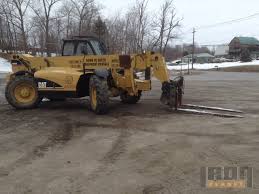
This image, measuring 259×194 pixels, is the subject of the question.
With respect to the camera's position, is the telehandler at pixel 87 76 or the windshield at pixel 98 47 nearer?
the telehandler at pixel 87 76

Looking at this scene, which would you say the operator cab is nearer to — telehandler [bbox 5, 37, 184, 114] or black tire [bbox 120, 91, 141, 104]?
telehandler [bbox 5, 37, 184, 114]

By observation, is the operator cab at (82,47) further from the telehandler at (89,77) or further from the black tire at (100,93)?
the black tire at (100,93)

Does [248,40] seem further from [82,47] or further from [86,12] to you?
[82,47]

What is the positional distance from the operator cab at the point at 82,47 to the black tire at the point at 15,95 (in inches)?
61.5

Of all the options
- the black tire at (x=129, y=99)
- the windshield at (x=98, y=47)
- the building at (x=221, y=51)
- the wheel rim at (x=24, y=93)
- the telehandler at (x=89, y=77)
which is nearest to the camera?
the telehandler at (x=89, y=77)

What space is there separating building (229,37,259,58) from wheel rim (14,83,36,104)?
354 feet

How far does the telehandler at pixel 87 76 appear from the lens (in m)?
10.8

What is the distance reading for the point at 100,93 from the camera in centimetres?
1016

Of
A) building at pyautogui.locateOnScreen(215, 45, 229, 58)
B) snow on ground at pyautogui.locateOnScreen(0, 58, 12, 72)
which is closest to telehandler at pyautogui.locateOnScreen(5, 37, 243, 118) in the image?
snow on ground at pyautogui.locateOnScreen(0, 58, 12, 72)

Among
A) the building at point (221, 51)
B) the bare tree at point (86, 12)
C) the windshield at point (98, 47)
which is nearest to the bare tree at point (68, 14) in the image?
the bare tree at point (86, 12)

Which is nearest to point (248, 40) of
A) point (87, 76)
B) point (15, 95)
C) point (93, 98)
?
point (87, 76)

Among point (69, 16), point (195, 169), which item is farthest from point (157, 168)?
point (69, 16)

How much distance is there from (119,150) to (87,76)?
483cm
